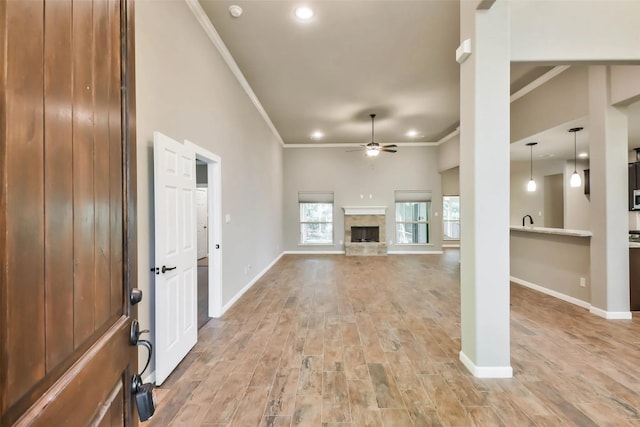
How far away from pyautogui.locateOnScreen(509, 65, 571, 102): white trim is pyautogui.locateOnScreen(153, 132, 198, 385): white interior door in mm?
4926

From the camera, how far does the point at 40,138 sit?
1.61 feet

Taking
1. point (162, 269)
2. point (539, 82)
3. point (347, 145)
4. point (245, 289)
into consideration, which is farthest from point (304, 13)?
point (347, 145)

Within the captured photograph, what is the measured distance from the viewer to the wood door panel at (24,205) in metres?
0.41

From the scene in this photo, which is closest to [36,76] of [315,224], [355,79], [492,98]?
[492,98]

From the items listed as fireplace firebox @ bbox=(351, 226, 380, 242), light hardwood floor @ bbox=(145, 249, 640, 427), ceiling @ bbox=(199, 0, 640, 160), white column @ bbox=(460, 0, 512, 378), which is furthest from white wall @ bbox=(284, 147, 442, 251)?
white column @ bbox=(460, 0, 512, 378)

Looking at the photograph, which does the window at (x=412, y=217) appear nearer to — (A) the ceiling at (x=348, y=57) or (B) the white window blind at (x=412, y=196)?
(B) the white window blind at (x=412, y=196)

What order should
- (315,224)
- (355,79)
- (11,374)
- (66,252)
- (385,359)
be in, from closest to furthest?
(11,374)
(66,252)
(385,359)
(355,79)
(315,224)

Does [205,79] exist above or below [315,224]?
above

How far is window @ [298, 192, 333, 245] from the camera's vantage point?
891 centimetres

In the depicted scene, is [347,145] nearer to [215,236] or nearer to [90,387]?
[215,236]

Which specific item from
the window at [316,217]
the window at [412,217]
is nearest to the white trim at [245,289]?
the window at [316,217]

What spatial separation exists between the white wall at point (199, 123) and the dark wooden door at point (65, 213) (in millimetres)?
1458

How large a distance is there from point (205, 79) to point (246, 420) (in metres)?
3.35

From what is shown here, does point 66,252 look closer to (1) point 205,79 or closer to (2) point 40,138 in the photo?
(2) point 40,138
